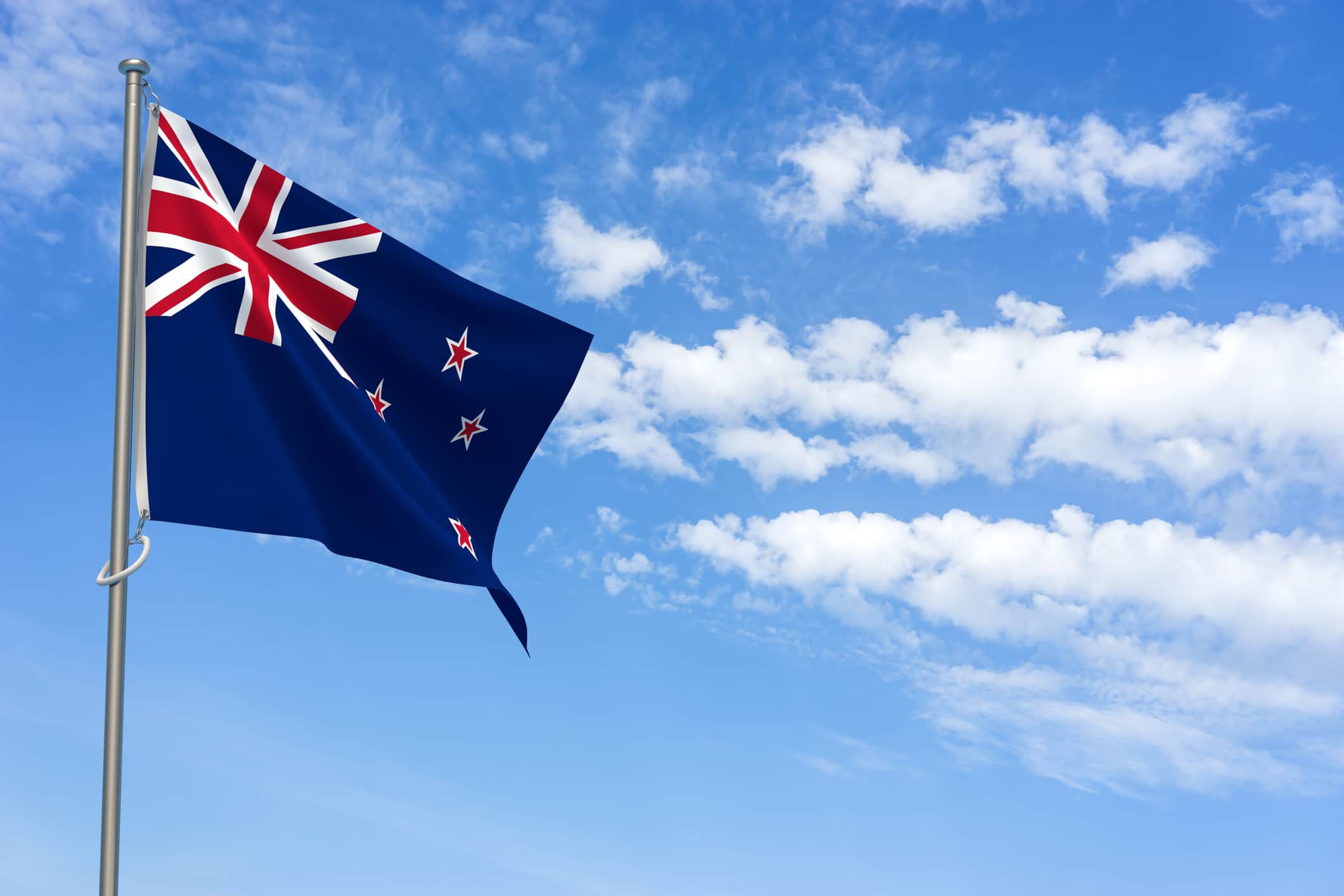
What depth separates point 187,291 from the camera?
1097 centimetres

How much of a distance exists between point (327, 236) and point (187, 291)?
1857 millimetres

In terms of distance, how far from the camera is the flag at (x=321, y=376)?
10.7 m

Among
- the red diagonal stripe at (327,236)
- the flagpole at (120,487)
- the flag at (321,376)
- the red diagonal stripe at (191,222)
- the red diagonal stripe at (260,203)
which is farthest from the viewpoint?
the red diagonal stripe at (327,236)

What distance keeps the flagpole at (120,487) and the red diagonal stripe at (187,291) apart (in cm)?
49

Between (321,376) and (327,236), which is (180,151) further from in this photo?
(321,376)

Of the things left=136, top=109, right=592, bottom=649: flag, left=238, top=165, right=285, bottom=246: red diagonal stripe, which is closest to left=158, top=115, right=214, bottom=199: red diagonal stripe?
left=136, top=109, right=592, bottom=649: flag

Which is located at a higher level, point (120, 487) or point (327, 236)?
point (327, 236)

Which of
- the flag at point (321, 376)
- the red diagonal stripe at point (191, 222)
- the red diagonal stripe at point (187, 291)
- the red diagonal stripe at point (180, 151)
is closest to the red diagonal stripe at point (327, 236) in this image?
the flag at point (321, 376)

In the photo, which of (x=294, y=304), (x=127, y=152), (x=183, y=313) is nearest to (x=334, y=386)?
(x=294, y=304)

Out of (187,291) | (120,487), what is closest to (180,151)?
(187,291)

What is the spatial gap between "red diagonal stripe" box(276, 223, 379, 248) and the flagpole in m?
1.87

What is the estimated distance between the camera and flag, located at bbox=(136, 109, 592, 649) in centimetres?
1073

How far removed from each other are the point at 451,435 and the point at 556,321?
1.89 metres

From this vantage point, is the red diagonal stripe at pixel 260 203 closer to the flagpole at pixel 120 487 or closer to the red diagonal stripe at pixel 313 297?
the red diagonal stripe at pixel 313 297
